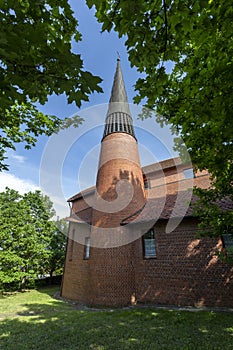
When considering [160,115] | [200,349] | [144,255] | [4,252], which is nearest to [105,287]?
[144,255]

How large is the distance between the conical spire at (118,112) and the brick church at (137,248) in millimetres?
221

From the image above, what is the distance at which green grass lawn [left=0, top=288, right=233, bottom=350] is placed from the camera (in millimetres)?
4785

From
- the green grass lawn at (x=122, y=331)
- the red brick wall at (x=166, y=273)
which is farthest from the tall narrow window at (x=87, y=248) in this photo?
the green grass lawn at (x=122, y=331)

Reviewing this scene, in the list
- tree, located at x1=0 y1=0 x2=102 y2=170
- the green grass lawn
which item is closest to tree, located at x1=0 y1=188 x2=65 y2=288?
the green grass lawn

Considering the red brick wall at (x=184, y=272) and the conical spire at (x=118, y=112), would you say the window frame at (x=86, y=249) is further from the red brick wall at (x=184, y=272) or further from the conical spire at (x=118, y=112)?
the conical spire at (x=118, y=112)

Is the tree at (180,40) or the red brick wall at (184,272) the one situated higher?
the tree at (180,40)

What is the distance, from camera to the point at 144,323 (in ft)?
21.1

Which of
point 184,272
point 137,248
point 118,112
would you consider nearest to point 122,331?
point 184,272

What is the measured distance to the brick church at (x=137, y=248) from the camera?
898 cm

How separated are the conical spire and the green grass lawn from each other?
38.3ft

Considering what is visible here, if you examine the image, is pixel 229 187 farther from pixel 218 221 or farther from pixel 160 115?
pixel 160 115

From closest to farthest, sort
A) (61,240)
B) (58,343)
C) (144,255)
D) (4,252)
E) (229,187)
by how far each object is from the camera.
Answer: (58,343), (229,187), (144,255), (4,252), (61,240)

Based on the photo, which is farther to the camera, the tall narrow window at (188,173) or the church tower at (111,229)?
the tall narrow window at (188,173)

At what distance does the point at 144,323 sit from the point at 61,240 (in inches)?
765
